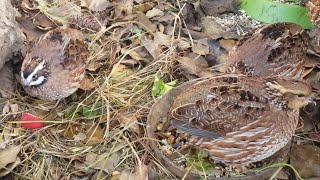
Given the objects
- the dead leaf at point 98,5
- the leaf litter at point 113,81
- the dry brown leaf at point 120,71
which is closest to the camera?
the leaf litter at point 113,81

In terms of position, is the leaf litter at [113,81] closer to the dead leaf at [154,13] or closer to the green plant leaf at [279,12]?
the dead leaf at [154,13]

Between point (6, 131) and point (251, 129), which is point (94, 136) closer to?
point (6, 131)

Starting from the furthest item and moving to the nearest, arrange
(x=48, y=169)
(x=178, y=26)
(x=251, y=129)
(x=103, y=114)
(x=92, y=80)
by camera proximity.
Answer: (x=178, y=26), (x=92, y=80), (x=103, y=114), (x=48, y=169), (x=251, y=129)

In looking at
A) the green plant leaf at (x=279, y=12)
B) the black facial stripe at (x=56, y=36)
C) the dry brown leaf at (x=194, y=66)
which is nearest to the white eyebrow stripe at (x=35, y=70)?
the black facial stripe at (x=56, y=36)

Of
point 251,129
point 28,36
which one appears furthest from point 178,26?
point 251,129

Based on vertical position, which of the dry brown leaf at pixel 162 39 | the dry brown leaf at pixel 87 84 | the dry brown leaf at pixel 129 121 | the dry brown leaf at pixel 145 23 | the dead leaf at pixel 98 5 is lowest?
the dry brown leaf at pixel 129 121

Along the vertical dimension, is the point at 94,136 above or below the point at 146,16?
below
